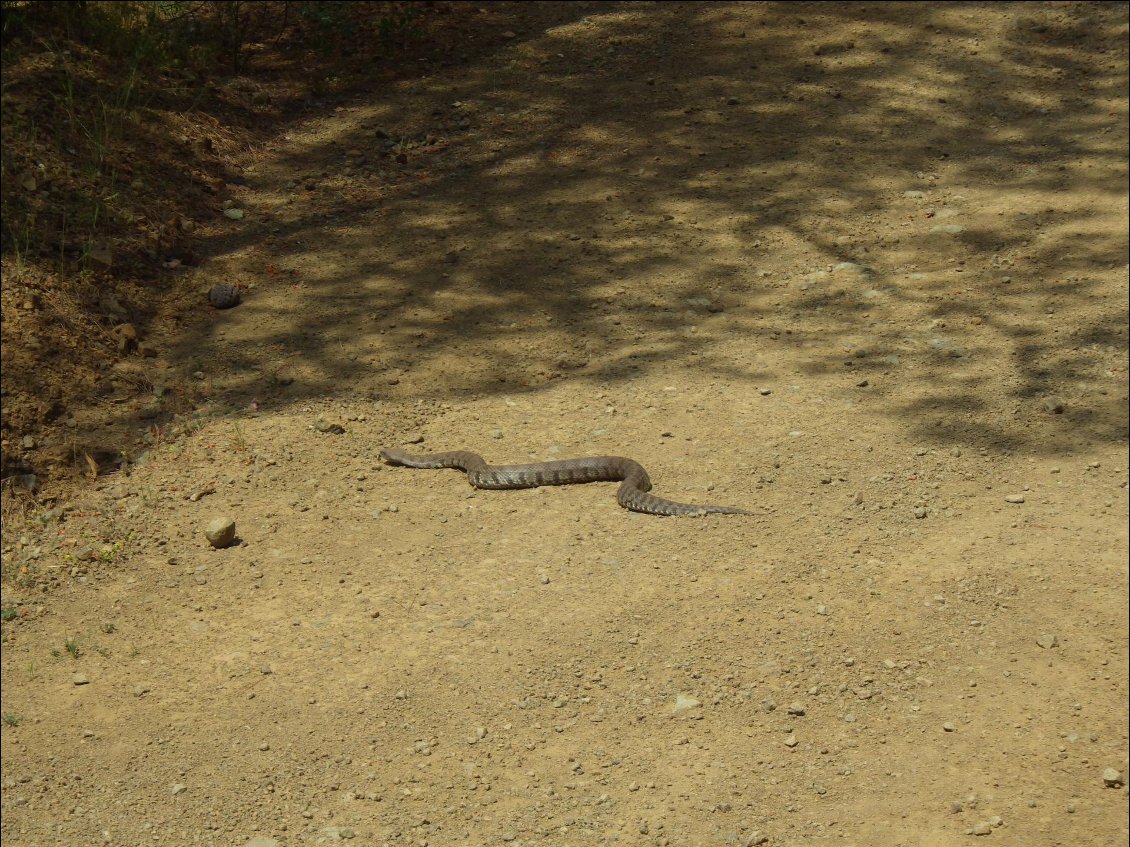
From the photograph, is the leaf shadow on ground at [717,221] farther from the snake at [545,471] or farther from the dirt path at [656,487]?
the snake at [545,471]

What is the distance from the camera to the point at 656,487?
23.2 feet

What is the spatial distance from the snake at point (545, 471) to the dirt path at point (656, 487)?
10 centimetres

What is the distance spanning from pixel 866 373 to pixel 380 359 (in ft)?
10.7

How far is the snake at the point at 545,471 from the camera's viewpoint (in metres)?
7.01

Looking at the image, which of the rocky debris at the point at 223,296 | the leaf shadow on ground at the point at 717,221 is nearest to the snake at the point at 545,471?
the leaf shadow on ground at the point at 717,221

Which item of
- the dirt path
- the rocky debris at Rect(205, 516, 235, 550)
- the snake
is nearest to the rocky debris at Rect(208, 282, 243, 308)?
the dirt path

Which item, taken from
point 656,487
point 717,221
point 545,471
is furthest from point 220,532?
point 717,221

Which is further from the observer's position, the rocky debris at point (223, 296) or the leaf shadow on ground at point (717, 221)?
the rocky debris at point (223, 296)

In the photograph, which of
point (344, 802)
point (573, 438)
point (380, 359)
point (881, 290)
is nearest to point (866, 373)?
point (881, 290)

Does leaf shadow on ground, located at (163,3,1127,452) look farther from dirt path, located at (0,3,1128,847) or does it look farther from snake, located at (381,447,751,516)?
snake, located at (381,447,751,516)

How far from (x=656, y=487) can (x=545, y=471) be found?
680 millimetres

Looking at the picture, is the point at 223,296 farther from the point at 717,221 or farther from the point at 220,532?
the point at 717,221

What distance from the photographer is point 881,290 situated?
8.85 metres

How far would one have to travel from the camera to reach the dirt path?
5.25 meters
